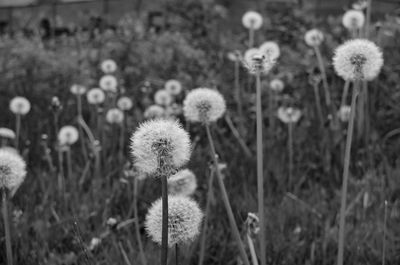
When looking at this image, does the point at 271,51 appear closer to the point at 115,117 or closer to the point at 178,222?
the point at 178,222

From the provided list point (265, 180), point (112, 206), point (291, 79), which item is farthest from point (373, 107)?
point (112, 206)

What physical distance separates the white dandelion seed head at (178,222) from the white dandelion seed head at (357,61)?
579mm

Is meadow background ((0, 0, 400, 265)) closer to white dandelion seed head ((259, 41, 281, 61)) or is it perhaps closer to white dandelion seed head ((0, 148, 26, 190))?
white dandelion seed head ((0, 148, 26, 190))

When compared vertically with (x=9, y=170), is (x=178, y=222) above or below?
below

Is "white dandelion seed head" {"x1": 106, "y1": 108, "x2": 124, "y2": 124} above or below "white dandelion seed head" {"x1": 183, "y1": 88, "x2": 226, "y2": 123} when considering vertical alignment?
below

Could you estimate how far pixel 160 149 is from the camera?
1291mm

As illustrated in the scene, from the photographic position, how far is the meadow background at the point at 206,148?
93.7 inches

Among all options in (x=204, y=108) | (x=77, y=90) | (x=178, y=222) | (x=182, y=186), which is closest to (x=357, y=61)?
(x=204, y=108)

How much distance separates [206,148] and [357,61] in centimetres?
191

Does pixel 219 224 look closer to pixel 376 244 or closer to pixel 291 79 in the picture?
pixel 376 244

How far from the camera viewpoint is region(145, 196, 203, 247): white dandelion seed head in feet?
5.00

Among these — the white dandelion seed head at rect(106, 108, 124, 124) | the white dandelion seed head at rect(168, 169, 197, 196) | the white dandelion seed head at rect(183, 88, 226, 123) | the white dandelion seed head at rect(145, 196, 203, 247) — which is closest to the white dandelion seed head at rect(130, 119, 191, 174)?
the white dandelion seed head at rect(145, 196, 203, 247)

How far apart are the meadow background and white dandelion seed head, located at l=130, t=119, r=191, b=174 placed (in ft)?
1.22

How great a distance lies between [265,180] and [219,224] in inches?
25.3
